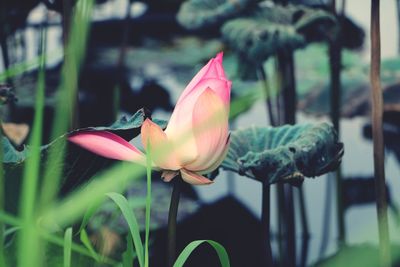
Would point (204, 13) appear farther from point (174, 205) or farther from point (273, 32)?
point (174, 205)

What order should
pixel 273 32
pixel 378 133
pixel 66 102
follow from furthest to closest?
pixel 273 32
pixel 378 133
pixel 66 102

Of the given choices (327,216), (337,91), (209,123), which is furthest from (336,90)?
(209,123)

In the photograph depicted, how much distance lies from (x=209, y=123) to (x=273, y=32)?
900mm

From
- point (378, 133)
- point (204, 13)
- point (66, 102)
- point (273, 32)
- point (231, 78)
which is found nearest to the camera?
point (66, 102)

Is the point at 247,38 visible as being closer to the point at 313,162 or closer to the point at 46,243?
the point at 313,162

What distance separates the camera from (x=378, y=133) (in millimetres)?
876

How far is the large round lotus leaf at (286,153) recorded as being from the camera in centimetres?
92

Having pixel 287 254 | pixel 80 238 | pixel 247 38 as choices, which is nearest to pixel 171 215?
pixel 80 238

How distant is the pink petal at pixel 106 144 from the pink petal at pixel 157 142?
0.6 inches

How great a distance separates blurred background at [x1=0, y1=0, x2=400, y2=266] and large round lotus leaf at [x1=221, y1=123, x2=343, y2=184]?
9 centimetres

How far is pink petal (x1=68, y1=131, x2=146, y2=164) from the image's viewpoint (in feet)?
2.12

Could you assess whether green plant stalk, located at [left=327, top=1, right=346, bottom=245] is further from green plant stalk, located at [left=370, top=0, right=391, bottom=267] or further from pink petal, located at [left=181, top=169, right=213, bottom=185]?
pink petal, located at [left=181, top=169, right=213, bottom=185]

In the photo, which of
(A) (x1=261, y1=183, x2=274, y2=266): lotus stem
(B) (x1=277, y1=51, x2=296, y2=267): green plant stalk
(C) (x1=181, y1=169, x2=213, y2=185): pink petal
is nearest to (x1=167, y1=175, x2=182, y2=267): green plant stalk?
(C) (x1=181, y1=169, x2=213, y2=185): pink petal

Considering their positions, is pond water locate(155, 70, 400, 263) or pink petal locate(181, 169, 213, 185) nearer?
pink petal locate(181, 169, 213, 185)
